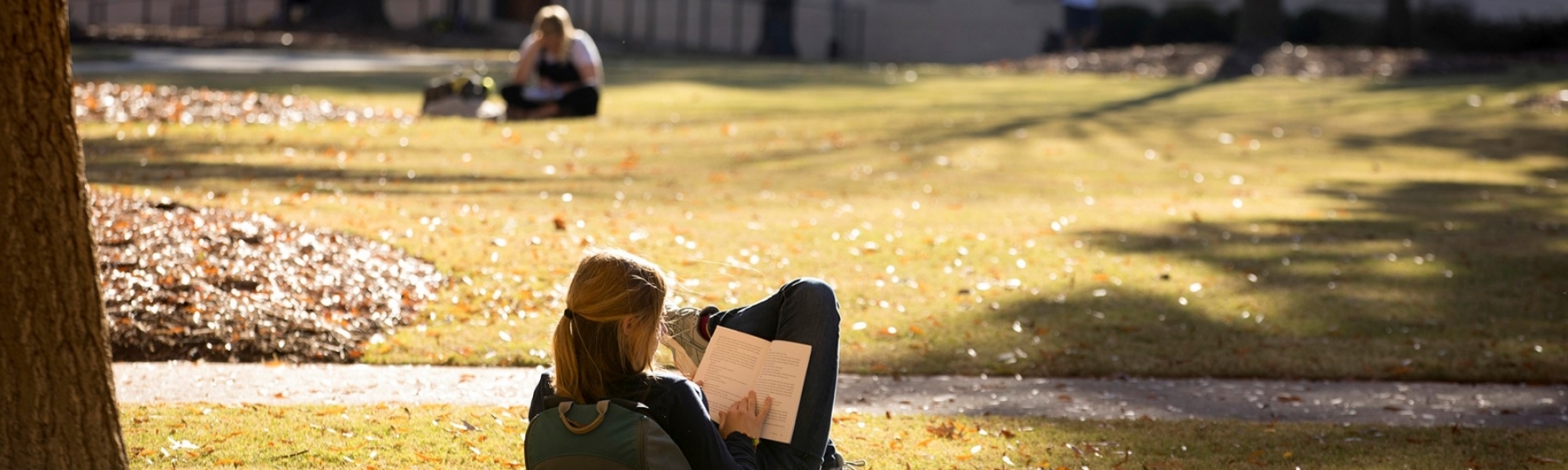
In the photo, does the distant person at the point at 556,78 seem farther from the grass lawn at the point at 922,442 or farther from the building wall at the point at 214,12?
the building wall at the point at 214,12

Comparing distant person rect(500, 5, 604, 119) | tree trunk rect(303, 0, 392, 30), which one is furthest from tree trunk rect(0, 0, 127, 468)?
tree trunk rect(303, 0, 392, 30)

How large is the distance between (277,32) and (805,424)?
3251 cm

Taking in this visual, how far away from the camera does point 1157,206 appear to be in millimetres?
11945

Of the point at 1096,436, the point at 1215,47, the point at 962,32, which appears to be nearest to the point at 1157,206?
the point at 1096,436

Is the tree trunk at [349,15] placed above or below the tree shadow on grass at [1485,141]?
below

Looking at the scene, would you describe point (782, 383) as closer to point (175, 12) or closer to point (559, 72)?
point (559, 72)

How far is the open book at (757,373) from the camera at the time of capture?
3857 mm

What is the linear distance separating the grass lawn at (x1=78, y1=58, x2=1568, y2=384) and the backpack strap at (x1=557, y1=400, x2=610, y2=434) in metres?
2.26

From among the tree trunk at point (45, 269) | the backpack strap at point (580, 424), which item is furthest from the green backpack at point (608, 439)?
the tree trunk at point (45, 269)

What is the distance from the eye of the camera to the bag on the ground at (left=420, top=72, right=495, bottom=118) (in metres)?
16.6

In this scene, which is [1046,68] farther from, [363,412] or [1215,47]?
[363,412]

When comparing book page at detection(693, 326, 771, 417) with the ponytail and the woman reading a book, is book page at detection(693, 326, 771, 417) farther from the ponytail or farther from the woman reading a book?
the ponytail

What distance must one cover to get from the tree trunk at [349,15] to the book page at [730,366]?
33.1 m

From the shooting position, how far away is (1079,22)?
126 ft
